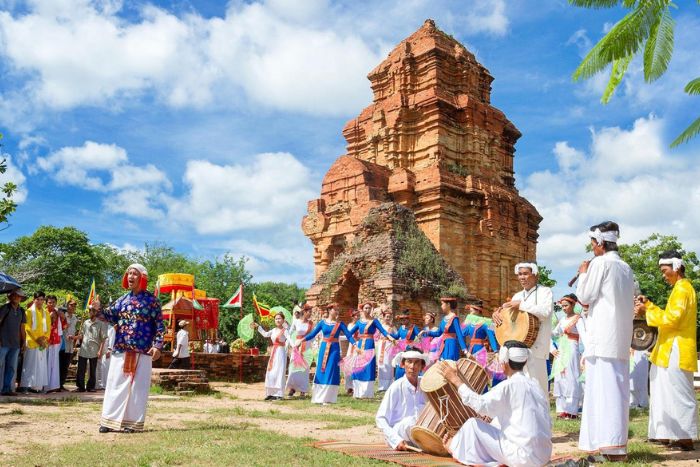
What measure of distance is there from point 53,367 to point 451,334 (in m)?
8.17

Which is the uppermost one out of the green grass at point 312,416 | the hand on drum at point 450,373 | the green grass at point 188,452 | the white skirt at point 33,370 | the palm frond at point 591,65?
the palm frond at point 591,65

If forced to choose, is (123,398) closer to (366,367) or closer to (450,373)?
(450,373)

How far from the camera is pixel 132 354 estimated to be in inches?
290

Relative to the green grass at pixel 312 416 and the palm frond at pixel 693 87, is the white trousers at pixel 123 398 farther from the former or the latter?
the palm frond at pixel 693 87

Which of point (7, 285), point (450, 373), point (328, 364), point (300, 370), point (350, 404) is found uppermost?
point (7, 285)

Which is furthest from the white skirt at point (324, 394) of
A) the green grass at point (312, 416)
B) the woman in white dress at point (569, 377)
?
the woman in white dress at point (569, 377)

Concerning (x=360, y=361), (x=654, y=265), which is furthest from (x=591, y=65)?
(x=654, y=265)

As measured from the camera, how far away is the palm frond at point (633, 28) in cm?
624

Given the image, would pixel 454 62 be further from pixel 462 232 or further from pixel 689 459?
pixel 689 459

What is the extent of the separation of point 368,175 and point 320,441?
65.0 feet

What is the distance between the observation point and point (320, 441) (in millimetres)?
6633

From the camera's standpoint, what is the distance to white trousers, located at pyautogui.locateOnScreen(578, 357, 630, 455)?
5602mm

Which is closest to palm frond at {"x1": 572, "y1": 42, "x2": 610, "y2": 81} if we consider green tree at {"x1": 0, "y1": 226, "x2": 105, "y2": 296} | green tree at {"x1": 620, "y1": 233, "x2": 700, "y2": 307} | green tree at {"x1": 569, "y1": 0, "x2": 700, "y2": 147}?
green tree at {"x1": 569, "y1": 0, "x2": 700, "y2": 147}

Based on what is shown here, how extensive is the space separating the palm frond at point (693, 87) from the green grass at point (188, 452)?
5.68 metres
